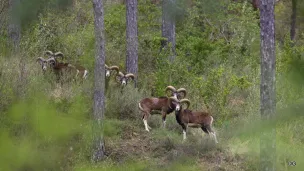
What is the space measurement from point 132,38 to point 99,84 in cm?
429

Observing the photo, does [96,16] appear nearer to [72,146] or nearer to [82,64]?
[72,146]

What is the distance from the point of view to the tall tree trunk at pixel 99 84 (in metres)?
9.38

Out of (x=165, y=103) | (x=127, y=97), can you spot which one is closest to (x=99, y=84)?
(x=165, y=103)

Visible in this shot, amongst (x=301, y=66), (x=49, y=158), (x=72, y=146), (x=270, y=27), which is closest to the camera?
(x=301, y=66)

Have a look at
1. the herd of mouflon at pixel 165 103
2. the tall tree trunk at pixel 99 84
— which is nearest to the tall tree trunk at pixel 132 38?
the herd of mouflon at pixel 165 103

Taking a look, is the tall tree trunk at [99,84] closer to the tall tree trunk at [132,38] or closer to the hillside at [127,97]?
the hillside at [127,97]

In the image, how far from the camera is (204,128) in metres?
11.1

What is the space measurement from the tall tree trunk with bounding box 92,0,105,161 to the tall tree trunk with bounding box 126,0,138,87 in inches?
152

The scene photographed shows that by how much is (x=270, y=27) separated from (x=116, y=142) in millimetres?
4625

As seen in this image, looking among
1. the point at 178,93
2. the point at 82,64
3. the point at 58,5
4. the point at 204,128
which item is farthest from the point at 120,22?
the point at 58,5

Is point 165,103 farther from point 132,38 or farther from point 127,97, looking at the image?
point 132,38

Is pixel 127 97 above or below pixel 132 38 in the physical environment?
below

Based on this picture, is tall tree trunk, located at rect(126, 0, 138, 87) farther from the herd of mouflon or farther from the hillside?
the herd of mouflon

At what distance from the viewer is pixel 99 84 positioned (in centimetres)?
980
